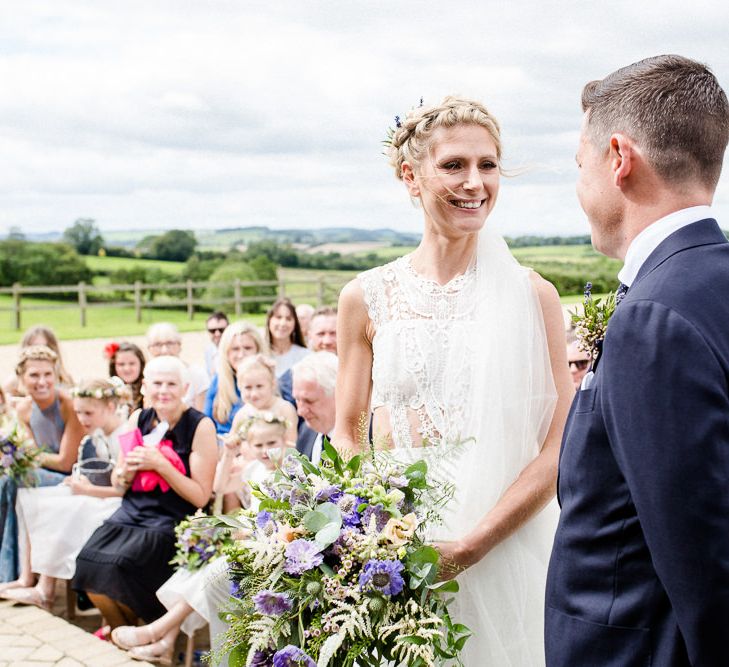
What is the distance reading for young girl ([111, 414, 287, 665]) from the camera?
17.1 feet

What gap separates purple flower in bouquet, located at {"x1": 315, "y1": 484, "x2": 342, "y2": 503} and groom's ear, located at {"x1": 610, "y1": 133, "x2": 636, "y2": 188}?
113cm

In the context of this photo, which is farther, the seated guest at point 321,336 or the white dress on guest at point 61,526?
the seated guest at point 321,336

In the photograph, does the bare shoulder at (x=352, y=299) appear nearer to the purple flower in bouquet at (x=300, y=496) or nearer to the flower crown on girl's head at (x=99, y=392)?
the purple flower in bouquet at (x=300, y=496)

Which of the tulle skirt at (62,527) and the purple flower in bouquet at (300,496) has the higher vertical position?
the purple flower in bouquet at (300,496)

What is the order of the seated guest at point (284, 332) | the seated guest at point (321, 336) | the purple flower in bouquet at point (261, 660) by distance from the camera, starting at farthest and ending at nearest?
the seated guest at point (284, 332), the seated guest at point (321, 336), the purple flower in bouquet at point (261, 660)

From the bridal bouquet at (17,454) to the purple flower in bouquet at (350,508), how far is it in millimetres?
A: 4945

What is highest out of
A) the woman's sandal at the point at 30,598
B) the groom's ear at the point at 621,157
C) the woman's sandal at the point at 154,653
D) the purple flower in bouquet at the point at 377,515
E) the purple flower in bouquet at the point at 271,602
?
the groom's ear at the point at 621,157

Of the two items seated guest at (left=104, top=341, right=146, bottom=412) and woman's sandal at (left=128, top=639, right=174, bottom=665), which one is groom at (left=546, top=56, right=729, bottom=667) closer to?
woman's sandal at (left=128, top=639, right=174, bottom=665)

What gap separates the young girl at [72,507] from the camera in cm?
636

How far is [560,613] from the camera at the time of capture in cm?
187

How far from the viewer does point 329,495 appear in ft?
8.03

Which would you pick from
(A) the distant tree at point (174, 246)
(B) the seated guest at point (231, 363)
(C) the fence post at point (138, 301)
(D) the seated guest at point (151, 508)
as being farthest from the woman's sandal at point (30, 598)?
(A) the distant tree at point (174, 246)

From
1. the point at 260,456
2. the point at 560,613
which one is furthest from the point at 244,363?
the point at 560,613

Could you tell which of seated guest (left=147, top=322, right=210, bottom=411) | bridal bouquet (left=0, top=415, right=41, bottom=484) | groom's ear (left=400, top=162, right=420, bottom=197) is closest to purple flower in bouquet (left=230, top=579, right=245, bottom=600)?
groom's ear (left=400, top=162, right=420, bottom=197)
